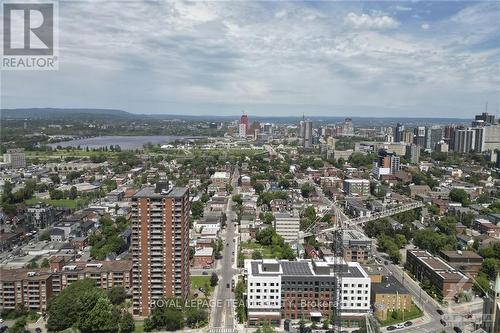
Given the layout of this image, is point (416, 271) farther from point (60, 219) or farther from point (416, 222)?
point (60, 219)

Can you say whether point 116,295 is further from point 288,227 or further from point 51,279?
point 288,227

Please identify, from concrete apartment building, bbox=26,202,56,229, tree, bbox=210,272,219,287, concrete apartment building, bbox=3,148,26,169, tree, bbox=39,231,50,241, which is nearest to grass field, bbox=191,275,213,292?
tree, bbox=210,272,219,287

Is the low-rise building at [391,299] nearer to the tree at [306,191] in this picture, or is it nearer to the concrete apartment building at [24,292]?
the concrete apartment building at [24,292]

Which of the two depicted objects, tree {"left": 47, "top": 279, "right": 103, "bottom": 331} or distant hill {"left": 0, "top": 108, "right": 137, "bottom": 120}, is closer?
tree {"left": 47, "top": 279, "right": 103, "bottom": 331}

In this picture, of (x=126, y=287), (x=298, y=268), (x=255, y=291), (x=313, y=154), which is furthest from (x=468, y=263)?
(x=313, y=154)

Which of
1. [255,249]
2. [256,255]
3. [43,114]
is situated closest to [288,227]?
[255,249]

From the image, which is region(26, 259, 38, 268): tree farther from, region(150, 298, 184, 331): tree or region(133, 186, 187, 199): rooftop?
region(150, 298, 184, 331): tree
